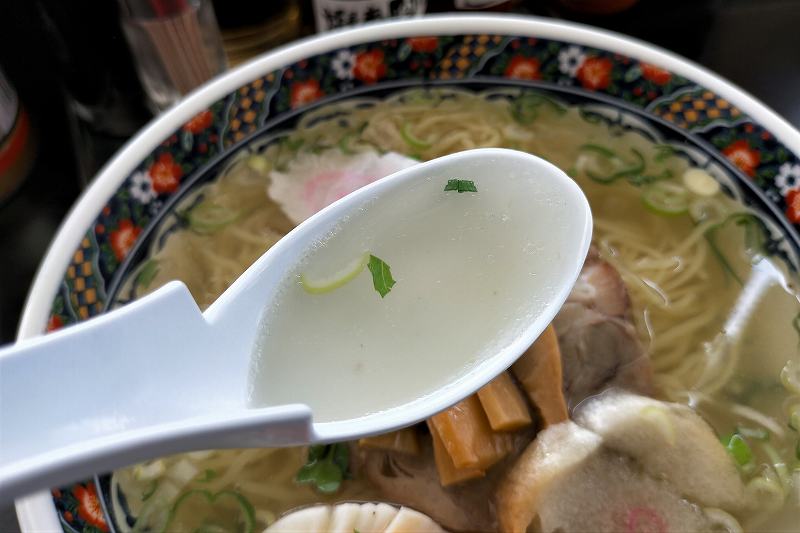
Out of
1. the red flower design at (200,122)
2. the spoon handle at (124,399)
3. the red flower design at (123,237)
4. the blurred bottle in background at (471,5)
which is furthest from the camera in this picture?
the blurred bottle in background at (471,5)

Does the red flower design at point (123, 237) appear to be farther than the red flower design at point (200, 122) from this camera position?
No

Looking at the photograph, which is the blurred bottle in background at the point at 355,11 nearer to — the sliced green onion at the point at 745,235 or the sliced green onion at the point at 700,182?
the sliced green onion at the point at 700,182

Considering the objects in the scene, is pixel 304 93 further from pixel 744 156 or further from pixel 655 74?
pixel 744 156

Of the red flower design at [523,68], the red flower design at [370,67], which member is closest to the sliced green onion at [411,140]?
the red flower design at [370,67]

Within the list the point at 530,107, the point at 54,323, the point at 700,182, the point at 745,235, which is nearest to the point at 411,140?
the point at 530,107

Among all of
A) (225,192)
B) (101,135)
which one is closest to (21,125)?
(101,135)
